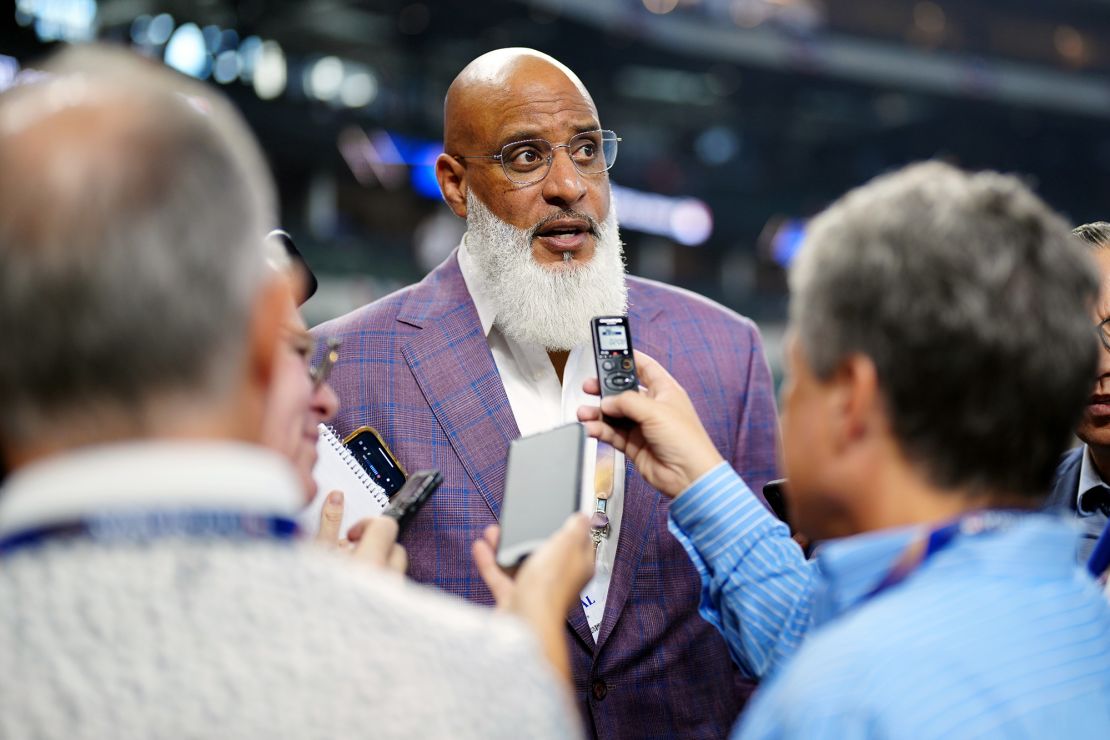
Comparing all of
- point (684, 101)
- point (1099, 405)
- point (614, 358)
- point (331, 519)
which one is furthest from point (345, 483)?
point (684, 101)

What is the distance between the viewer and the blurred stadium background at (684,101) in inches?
538

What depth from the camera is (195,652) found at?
72 centimetres

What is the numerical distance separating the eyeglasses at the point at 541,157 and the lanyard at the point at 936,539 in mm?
1376

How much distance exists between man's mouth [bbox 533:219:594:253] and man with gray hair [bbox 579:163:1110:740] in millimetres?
1146

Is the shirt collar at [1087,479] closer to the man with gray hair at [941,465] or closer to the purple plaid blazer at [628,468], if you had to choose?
the purple plaid blazer at [628,468]

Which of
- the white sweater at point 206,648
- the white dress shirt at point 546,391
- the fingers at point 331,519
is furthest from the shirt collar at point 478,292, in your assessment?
the white sweater at point 206,648

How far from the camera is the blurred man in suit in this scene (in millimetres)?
1996

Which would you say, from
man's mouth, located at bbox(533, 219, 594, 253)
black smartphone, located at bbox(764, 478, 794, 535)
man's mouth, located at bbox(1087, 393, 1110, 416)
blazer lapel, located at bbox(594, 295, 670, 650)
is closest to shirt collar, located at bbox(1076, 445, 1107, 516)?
man's mouth, located at bbox(1087, 393, 1110, 416)

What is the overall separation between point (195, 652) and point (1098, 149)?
2411cm

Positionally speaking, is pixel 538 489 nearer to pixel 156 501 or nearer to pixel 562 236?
pixel 156 501

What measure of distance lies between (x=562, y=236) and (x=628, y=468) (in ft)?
1.72

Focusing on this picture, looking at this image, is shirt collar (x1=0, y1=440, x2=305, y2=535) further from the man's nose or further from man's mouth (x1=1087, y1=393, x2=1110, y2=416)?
man's mouth (x1=1087, y1=393, x2=1110, y2=416)

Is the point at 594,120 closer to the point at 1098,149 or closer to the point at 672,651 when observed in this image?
the point at 672,651

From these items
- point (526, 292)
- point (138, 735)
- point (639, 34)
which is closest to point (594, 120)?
point (526, 292)
